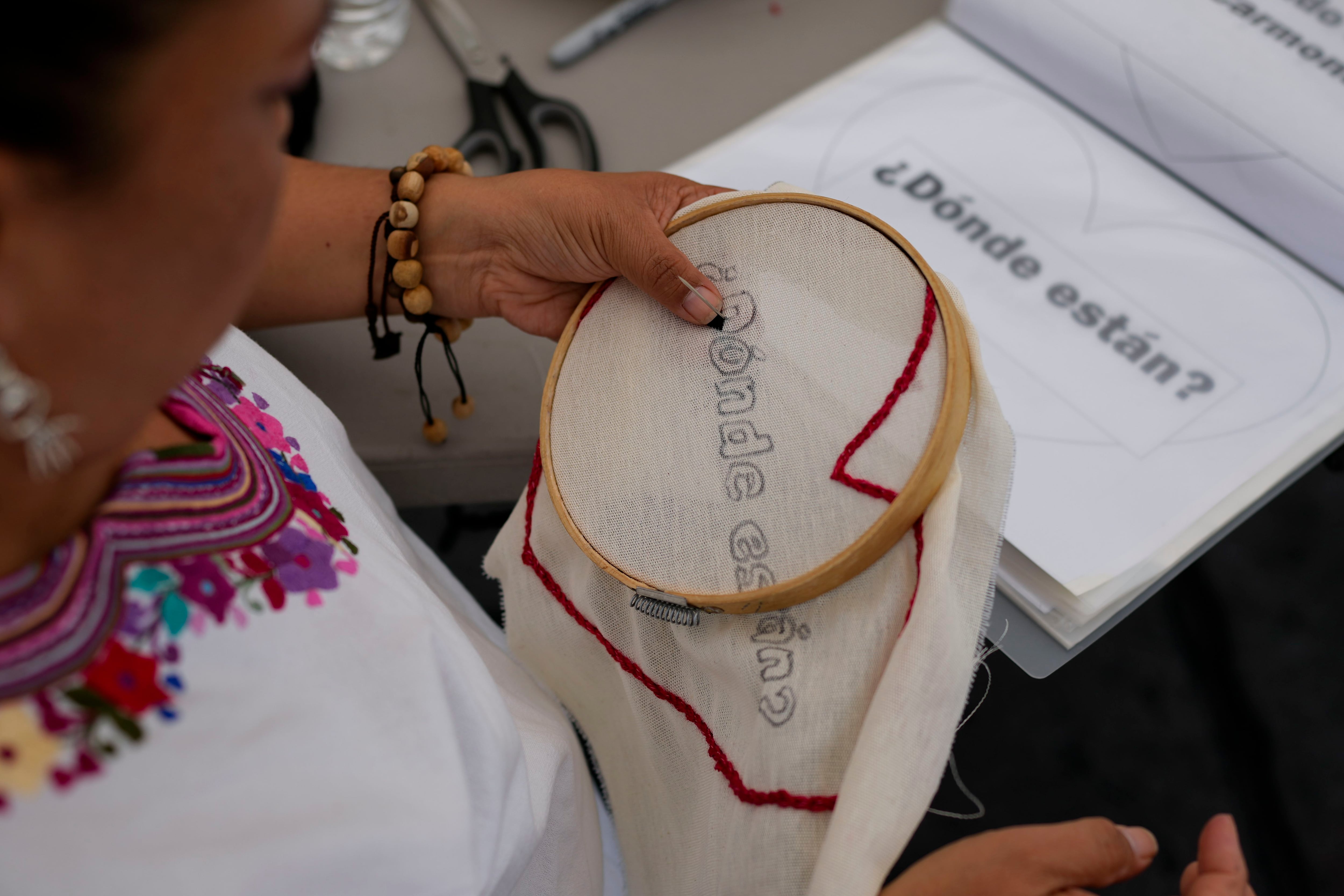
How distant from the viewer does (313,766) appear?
0.42 meters

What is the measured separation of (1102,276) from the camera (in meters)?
0.76

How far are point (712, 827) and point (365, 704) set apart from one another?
0.23 m

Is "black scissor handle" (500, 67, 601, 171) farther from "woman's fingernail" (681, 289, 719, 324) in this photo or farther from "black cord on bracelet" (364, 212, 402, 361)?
"woman's fingernail" (681, 289, 719, 324)

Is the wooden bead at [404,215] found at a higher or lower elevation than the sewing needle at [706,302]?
lower

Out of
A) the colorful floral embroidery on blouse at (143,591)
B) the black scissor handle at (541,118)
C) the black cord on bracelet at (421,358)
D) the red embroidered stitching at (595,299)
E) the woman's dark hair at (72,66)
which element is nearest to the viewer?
the woman's dark hair at (72,66)

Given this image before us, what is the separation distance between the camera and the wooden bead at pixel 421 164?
65cm

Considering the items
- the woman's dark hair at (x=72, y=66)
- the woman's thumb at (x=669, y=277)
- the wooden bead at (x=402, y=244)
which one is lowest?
the wooden bead at (x=402, y=244)

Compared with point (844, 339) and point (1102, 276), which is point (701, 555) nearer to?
point (844, 339)

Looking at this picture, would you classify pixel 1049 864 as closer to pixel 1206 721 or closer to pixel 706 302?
pixel 706 302

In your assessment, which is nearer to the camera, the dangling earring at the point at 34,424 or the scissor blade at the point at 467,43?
the dangling earring at the point at 34,424

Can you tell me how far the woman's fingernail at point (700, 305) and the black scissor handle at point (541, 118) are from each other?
35 centimetres

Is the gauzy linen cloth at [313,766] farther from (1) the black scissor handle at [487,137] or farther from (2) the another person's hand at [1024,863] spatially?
(1) the black scissor handle at [487,137]

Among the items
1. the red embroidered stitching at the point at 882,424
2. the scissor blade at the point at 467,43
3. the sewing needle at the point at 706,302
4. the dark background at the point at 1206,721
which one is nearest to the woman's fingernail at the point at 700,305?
the sewing needle at the point at 706,302

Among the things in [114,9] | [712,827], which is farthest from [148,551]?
[712,827]
